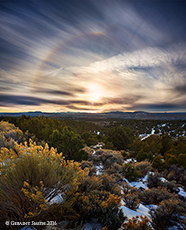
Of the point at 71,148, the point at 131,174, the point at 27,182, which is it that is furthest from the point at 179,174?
the point at 27,182

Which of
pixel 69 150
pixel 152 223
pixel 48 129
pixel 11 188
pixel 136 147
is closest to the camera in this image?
pixel 11 188

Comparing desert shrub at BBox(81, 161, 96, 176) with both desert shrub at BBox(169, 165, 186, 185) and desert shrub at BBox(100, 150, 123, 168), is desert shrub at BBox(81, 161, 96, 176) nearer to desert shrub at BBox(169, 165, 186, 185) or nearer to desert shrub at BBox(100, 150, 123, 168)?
desert shrub at BBox(100, 150, 123, 168)

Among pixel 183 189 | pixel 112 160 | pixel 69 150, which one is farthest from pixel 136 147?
pixel 69 150

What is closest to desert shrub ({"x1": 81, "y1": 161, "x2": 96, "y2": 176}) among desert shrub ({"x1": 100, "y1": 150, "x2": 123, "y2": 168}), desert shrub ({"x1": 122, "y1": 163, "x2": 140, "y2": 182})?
desert shrub ({"x1": 100, "y1": 150, "x2": 123, "y2": 168})

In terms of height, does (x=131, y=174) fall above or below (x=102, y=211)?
below

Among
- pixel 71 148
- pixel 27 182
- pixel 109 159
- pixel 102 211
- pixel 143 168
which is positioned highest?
pixel 27 182

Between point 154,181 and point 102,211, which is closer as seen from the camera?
point 102,211

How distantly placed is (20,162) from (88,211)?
6.69 feet

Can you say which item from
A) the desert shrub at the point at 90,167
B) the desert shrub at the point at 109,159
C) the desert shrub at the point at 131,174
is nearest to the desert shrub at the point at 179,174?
the desert shrub at the point at 131,174

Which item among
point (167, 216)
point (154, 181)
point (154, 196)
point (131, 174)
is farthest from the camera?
point (131, 174)

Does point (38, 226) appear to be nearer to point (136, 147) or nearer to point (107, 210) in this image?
point (107, 210)

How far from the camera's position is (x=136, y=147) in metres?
12.1

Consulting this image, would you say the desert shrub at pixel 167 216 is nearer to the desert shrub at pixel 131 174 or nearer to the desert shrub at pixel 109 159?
the desert shrub at pixel 131 174

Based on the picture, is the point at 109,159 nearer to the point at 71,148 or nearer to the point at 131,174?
the point at 131,174
